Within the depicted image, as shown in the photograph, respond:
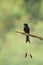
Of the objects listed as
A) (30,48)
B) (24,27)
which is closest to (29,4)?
(24,27)

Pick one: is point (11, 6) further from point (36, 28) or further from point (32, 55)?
point (32, 55)

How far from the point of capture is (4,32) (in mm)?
Answer: 2455

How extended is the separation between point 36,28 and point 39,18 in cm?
9

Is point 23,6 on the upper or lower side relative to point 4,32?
upper

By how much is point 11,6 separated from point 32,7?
0.65 ft

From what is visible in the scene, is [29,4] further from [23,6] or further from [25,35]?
[25,35]

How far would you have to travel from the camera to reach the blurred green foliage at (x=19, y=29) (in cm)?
238

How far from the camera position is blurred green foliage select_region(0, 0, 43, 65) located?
2.38m

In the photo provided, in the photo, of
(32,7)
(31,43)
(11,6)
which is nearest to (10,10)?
(11,6)

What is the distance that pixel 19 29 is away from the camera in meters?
2.42

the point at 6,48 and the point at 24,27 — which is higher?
the point at 24,27

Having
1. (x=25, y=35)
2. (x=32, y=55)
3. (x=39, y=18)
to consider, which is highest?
(x=39, y=18)

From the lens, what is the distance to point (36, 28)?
2.40 metres

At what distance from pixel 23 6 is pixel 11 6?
114mm
